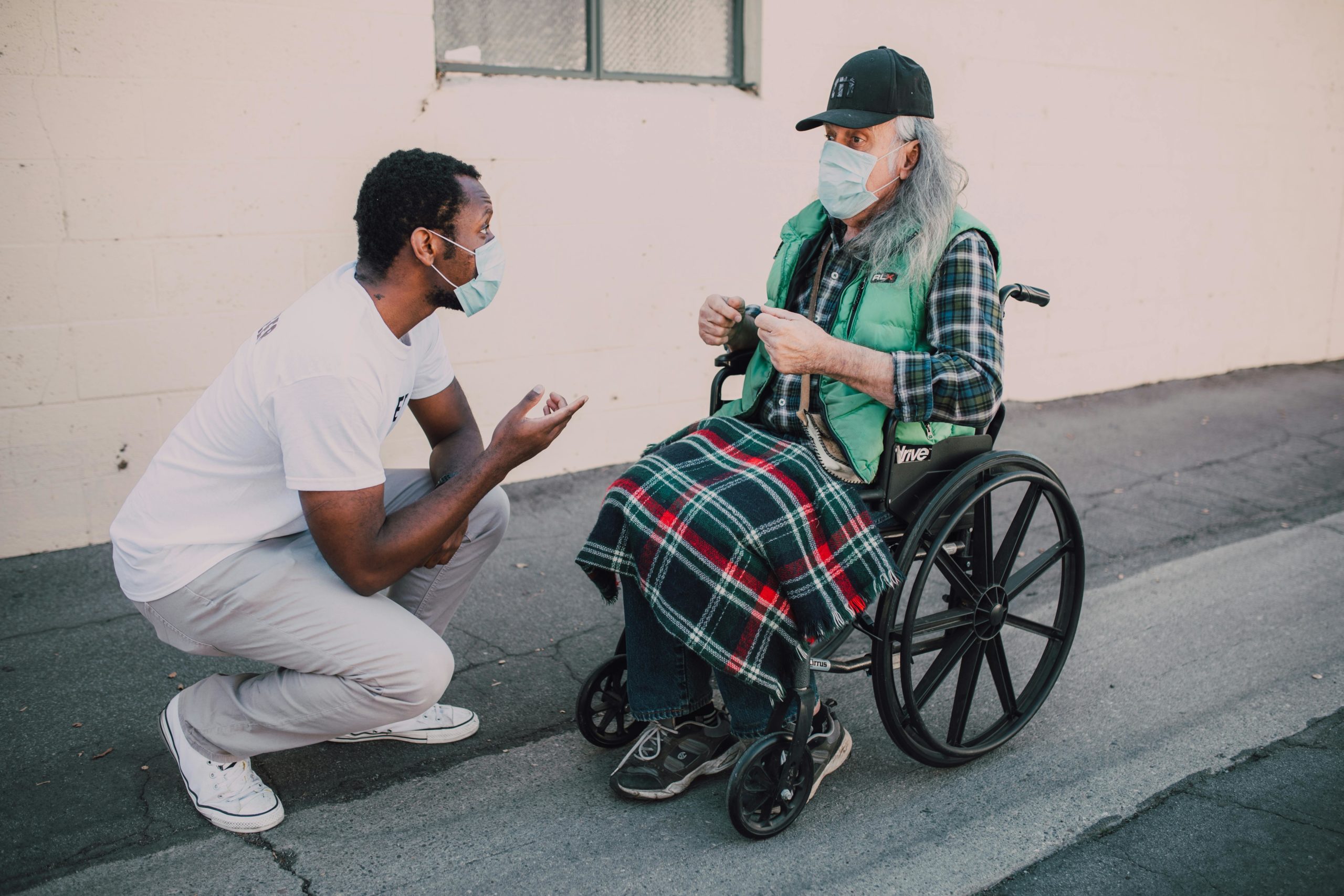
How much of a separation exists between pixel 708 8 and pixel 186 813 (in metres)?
3.83

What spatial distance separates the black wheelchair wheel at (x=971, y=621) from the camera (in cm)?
249

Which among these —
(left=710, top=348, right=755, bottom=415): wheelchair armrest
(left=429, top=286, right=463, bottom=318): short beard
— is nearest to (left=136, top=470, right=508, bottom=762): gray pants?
(left=429, top=286, right=463, bottom=318): short beard

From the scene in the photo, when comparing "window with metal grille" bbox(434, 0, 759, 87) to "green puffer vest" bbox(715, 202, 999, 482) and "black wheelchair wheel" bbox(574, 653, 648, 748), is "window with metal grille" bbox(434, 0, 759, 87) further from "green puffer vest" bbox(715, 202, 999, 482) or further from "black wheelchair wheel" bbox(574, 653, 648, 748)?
"black wheelchair wheel" bbox(574, 653, 648, 748)

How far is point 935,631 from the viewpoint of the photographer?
9.34 ft

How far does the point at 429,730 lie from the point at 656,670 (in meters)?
0.71

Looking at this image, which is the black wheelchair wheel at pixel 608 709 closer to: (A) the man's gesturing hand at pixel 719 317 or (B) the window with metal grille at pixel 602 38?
(A) the man's gesturing hand at pixel 719 317

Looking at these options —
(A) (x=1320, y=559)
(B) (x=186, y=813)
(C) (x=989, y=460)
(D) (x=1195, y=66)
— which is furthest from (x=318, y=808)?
(D) (x=1195, y=66)

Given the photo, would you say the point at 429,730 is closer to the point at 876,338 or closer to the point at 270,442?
the point at 270,442

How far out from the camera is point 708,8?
4848mm

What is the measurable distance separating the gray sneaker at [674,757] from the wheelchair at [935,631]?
17 centimetres

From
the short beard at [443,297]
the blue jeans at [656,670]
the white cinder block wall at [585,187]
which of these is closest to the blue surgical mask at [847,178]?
the short beard at [443,297]

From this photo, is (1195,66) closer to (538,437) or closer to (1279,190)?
(1279,190)

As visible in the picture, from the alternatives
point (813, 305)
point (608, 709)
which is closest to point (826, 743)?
point (608, 709)

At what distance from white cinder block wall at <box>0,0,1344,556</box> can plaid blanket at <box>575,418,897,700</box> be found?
2139mm
